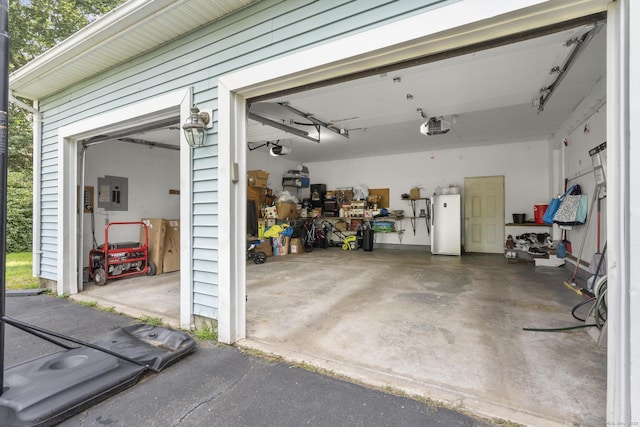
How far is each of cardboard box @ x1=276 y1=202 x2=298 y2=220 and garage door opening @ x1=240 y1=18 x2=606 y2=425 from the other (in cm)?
119

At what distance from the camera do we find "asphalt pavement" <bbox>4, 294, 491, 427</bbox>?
1589mm

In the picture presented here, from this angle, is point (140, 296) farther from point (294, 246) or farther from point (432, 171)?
point (432, 171)

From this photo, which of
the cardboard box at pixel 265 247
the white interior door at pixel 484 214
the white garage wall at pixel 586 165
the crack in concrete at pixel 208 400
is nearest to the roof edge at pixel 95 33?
the crack in concrete at pixel 208 400

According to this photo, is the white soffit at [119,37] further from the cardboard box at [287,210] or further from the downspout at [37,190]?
the cardboard box at [287,210]

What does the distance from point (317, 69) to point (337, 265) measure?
15.2 ft

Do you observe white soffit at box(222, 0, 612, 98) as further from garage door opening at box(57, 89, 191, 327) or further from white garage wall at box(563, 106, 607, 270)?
white garage wall at box(563, 106, 607, 270)

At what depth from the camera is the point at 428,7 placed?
1747 millimetres

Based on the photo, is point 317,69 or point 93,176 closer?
point 317,69

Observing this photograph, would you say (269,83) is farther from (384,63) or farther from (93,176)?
(93,176)

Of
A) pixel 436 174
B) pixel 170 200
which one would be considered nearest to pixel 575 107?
pixel 436 174

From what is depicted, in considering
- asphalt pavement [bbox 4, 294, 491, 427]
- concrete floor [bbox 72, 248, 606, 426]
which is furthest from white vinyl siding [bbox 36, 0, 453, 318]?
concrete floor [bbox 72, 248, 606, 426]

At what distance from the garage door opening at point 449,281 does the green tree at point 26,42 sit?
245 inches

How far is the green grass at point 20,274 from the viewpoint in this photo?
14.8ft

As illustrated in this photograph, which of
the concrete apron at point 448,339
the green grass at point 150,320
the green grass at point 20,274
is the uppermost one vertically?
the green grass at point 20,274
